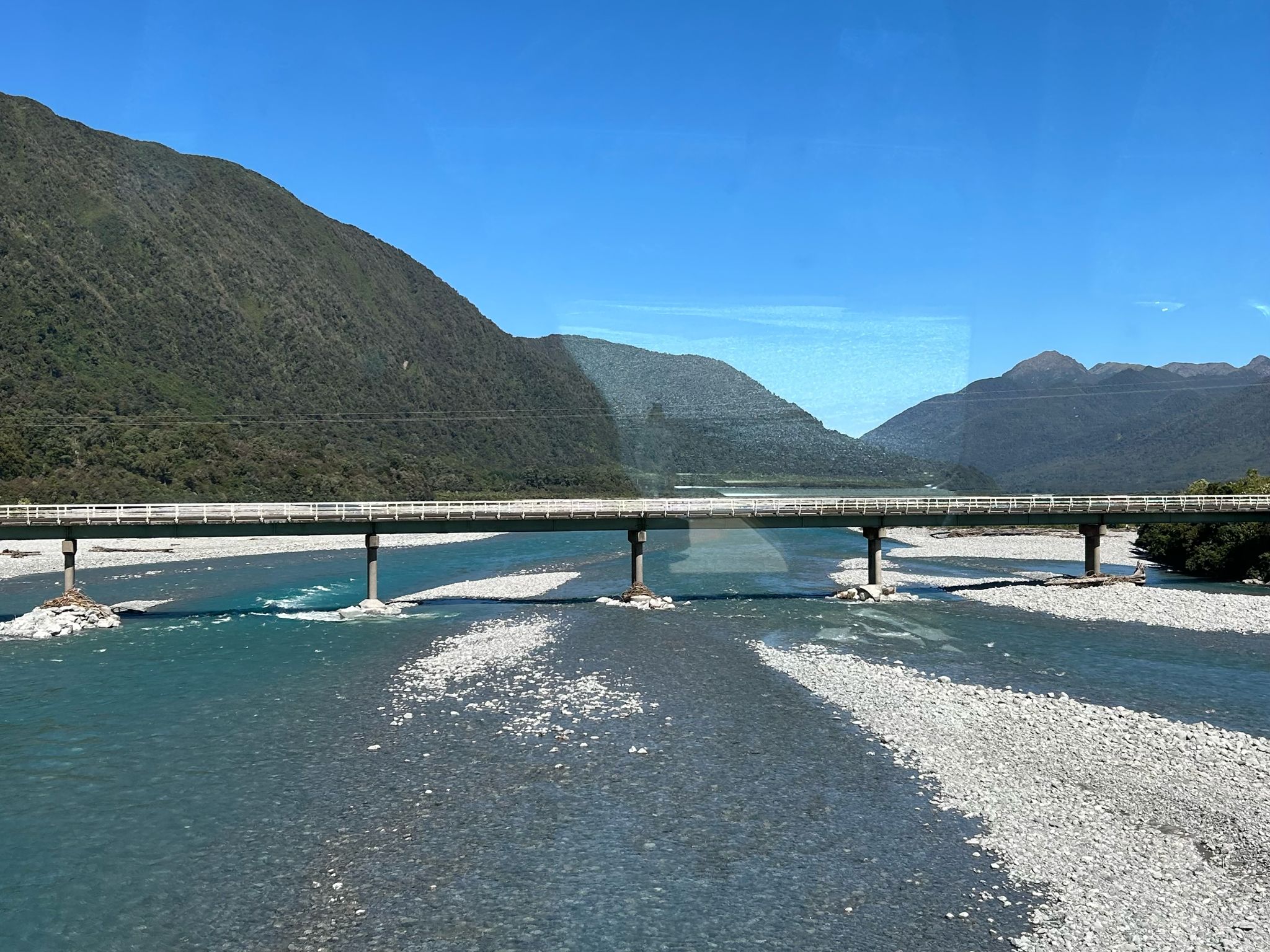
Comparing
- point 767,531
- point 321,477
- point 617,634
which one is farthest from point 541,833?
point 321,477

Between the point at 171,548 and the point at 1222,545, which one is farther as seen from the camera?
the point at 171,548

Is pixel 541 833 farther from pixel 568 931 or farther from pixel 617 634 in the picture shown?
pixel 617 634

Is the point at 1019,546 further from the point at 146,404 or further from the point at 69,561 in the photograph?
the point at 146,404

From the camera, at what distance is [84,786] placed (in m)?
23.1

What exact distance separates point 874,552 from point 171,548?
6965 cm

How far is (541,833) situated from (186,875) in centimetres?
726

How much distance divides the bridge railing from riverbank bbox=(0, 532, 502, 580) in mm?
14862

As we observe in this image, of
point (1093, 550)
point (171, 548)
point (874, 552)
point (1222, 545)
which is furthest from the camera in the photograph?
point (171, 548)

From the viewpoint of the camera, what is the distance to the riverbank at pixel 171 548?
75.4 m

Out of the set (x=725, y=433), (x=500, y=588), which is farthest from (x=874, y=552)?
(x=725, y=433)

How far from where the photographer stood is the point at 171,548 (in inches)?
3565

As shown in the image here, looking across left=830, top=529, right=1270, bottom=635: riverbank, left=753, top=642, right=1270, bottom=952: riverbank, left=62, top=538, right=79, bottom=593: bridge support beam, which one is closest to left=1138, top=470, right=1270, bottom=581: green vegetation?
left=830, top=529, right=1270, bottom=635: riverbank

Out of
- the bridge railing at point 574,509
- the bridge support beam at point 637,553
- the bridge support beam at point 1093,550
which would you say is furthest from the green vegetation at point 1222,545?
the bridge support beam at point 637,553

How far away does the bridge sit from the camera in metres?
51.1
